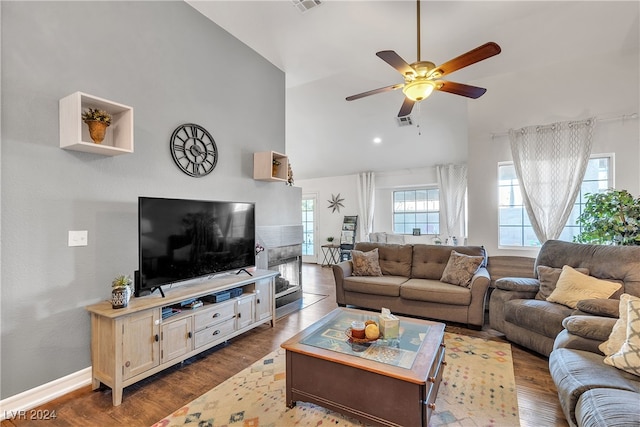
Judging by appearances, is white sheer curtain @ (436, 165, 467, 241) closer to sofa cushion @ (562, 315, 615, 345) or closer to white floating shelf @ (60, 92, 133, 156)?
sofa cushion @ (562, 315, 615, 345)

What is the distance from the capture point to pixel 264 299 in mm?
3363

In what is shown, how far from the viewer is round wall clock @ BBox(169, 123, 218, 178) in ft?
9.63

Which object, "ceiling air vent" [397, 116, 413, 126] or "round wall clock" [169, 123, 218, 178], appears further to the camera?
"ceiling air vent" [397, 116, 413, 126]

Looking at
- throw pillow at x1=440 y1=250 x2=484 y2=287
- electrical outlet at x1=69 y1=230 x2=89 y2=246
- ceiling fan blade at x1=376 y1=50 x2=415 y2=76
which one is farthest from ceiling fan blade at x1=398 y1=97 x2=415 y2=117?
electrical outlet at x1=69 y1=230 x2=89 y2=246

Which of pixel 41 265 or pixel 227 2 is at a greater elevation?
pixel 227 2

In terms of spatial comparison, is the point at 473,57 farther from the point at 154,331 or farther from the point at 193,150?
the point at 154,331

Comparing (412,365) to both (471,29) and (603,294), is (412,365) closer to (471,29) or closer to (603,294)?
(603,294)

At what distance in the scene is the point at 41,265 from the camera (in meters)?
2.04

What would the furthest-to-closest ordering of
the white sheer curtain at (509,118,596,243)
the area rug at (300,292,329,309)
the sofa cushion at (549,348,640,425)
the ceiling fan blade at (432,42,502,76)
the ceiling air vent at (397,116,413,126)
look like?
the ceiling air vent at (397,116,413,126) → the area rug at (300,292,329,309) → the white sheer curtain at (509,118,596,243) → the ceiling fan blade at (432,42,502,76) → the sofa cushion at (549,348,640,425)

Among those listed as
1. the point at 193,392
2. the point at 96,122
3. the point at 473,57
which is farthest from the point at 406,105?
the point at 193,392

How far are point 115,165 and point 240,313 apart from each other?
1779 millimetres

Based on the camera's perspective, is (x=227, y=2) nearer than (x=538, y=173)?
Yes

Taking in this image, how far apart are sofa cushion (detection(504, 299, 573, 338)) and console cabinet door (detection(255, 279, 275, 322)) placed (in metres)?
2.50

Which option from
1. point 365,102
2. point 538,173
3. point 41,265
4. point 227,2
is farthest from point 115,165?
point 538,173
